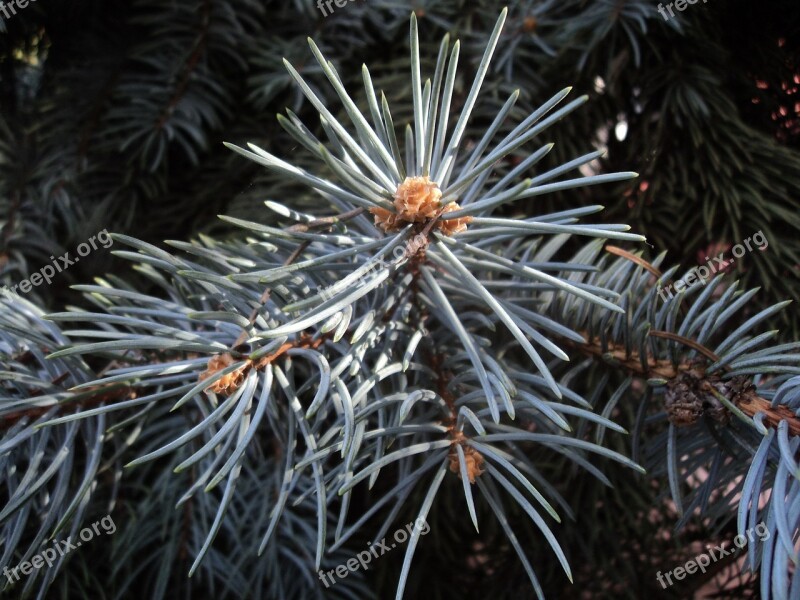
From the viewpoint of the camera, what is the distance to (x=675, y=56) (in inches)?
14.2

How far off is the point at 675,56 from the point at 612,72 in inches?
1.5

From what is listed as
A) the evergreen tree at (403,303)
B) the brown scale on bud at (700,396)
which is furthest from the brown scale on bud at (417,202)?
the brown scale on bud at (700,396)

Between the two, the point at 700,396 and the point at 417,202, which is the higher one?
the point at 417,202

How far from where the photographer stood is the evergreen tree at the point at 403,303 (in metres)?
0.23

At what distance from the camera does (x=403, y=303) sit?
0.28 meters

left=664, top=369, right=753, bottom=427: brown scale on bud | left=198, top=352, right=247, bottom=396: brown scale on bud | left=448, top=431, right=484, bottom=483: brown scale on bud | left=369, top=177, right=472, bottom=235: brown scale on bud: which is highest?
left=369, top=177, right=472, bottom=235: brown scale on bud

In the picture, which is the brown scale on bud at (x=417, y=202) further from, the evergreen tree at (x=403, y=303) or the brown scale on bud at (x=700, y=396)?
the brown scale on bud at (x=700, y=396)

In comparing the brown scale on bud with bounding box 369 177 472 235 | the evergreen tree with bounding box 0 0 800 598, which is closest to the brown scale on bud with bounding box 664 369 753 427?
the evergreen tree with bounding box 0 0 800 598

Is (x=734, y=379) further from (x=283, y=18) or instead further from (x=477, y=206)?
(x=283, y=18)

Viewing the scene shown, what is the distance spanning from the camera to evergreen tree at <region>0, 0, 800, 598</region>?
9.0 inches

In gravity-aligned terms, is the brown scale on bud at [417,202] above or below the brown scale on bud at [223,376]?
above

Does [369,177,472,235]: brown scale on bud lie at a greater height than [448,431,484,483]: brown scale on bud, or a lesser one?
greater

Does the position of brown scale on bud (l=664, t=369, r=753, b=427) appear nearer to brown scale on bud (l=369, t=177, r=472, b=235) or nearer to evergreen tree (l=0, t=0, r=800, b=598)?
evergreen tree (l=0, t=0, r=800, b=598)

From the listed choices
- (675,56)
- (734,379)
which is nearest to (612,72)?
(675,56)
